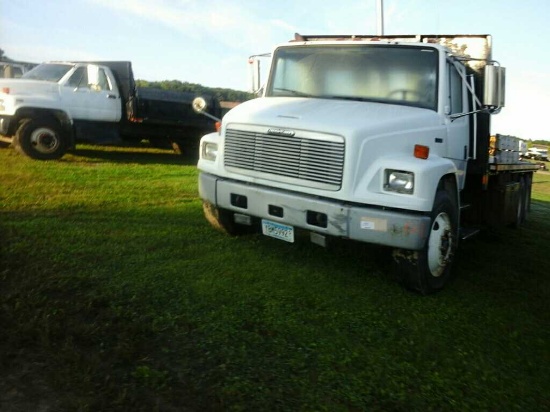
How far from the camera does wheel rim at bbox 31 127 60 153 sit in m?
11.0

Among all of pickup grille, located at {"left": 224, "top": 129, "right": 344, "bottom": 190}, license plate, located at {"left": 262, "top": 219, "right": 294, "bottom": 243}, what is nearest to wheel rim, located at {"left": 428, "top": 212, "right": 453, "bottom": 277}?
pickup grille, located at {"left": 224, "top": 129, "right": 344, "bottom": 190}

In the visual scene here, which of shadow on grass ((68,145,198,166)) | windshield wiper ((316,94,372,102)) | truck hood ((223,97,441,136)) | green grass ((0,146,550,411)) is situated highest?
windshield wiper ((316,94,372,102))

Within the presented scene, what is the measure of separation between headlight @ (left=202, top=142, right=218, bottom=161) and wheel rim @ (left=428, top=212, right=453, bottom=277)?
2.37 meters

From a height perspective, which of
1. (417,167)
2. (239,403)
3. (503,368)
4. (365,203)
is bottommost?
(503,368)

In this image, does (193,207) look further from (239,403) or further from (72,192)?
(239,403)

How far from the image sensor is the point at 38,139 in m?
11.0

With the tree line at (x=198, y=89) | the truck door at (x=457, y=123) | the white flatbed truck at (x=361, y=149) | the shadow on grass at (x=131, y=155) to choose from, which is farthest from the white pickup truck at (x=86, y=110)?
the truck door at (x=457, y=123)

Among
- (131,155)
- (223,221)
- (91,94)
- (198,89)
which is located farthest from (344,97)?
(198,89)

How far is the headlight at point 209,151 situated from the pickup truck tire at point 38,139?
620 centimetres

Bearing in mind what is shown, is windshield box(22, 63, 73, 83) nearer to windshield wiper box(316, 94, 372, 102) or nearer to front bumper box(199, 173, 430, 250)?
windshield wiper box(316, 94, 372, 102)

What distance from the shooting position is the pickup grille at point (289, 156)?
195 inches

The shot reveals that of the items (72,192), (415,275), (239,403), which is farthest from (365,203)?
(72,192)

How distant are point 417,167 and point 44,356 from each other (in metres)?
3.24

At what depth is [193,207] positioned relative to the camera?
8094 mm
